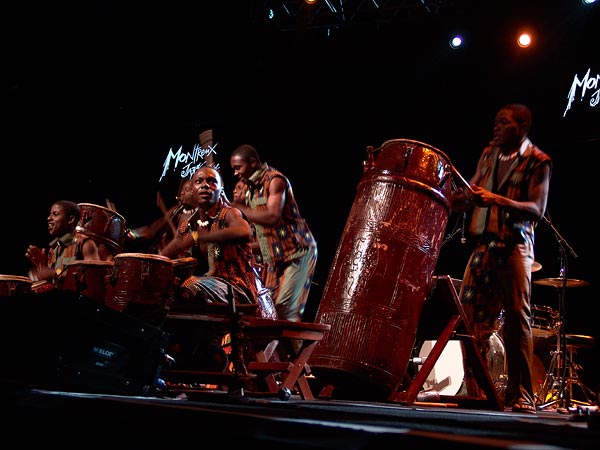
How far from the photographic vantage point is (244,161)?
6633 millimetres

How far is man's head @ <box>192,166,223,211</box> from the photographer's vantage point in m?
5.38

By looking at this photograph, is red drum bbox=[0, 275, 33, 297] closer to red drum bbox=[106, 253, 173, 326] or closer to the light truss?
red drum bbox=[106, 253, 173, 326]

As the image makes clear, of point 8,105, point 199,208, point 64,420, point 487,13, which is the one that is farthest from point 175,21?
point 64,420

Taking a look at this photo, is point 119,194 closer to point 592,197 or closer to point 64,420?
point 592,197

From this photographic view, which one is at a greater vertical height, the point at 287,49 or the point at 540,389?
the point at 287,49

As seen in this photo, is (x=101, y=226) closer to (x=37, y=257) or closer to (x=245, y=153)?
(x=37, y=257)

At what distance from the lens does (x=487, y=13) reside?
32.6 ft

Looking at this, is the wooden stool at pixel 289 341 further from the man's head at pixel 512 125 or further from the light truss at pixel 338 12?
the light truss at pixel 338 12

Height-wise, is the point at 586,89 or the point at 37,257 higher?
the point at 586,89

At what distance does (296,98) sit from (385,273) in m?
7.56

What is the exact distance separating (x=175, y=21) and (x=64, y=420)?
31.1ft

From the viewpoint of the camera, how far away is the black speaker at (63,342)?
3523mm

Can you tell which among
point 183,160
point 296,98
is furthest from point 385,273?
point 183,160

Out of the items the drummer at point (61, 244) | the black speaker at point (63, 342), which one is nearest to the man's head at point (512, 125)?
the black speaker at point (63, 342)
